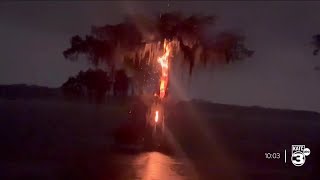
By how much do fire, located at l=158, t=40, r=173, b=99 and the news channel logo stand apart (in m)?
8.21

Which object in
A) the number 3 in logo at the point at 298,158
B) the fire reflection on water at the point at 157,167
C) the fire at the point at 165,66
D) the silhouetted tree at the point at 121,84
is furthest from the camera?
the silhouetted tree at the point at 121,84

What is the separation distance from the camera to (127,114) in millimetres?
21016

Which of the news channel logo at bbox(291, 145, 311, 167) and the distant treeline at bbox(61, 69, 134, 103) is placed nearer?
the news channel logo at bbox(291, 145, 311, 167)

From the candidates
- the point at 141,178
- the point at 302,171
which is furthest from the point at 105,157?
the point at 302,171

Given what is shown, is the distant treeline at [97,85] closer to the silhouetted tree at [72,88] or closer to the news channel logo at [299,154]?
the silhouetted tree at [72,88]

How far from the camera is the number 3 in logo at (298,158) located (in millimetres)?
13047

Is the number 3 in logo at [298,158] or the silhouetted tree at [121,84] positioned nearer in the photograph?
the number 3 in logo at [298,158]

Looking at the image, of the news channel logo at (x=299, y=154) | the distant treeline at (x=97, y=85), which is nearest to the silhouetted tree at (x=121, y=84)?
the distant treeline at (x=97, y=85)

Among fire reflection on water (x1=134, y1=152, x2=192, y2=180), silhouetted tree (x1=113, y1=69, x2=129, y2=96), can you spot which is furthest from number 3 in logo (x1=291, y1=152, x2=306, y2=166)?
silhouetted tree (x1=113, y1=69, x2=129, y2=96)

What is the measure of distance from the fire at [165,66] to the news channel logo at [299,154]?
821cm

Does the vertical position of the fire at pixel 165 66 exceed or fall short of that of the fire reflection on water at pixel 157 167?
it exceeds it

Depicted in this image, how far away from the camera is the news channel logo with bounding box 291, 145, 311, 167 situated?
1306 cm

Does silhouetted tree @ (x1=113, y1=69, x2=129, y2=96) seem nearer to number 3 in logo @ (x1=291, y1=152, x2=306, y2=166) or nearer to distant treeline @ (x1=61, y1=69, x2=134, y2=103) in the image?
distant treeline @ (x1=61, y1=69, x2=134, y2=103)

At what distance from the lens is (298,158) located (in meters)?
13.2
